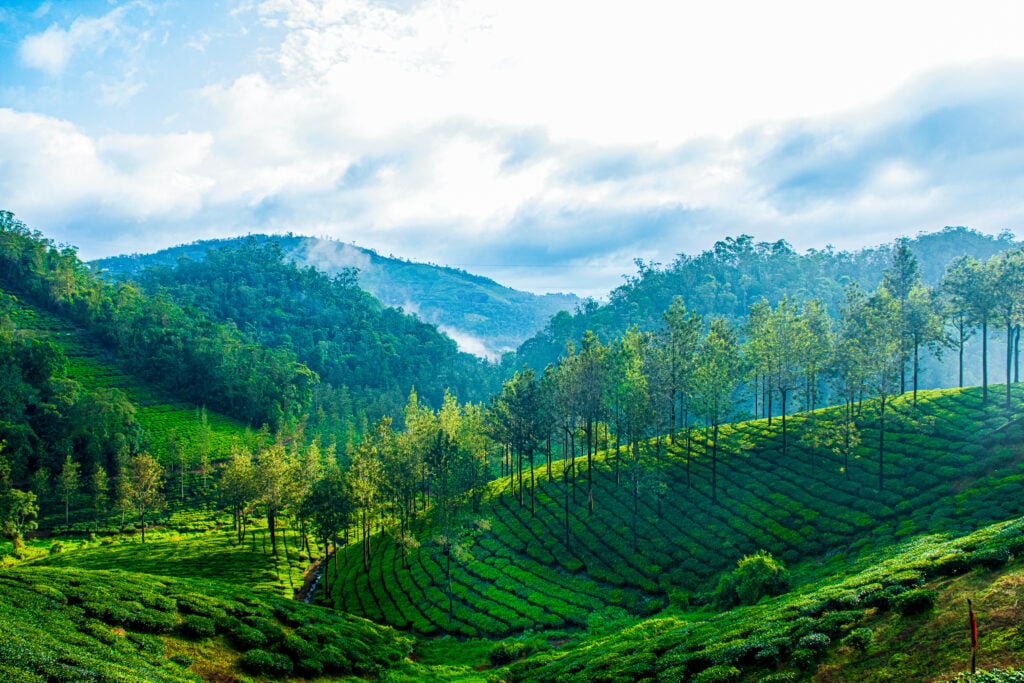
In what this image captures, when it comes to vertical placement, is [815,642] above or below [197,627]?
above

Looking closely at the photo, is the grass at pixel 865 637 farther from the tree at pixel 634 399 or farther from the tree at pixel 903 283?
the tree at pixel 903 283

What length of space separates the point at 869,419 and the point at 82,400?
13549 cm

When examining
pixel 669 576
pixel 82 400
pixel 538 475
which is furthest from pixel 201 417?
pixel 669 576

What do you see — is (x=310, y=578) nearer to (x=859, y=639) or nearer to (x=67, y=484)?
(x=67, y=484)

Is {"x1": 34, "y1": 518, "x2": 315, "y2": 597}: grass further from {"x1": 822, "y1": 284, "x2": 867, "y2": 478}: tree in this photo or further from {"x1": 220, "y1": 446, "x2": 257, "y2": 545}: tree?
{"x1": 822, "y1": 284, "x2": 867, "y2": 478}: tree

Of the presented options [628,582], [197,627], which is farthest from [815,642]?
[628,582]

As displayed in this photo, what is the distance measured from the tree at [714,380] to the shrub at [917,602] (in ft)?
118

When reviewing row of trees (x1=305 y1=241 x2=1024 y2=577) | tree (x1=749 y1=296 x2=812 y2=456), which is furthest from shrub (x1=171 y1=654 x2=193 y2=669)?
tree (x1=749 y1=296 x2=812 y2=456)

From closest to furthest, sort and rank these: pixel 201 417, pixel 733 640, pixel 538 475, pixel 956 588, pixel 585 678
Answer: pixel 956 588
pixel 733 640
pixel 585 678
pixel 538 475
pixel 201 417

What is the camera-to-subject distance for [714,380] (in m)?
62.4

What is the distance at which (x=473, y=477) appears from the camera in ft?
198

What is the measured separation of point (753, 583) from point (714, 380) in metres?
30.8

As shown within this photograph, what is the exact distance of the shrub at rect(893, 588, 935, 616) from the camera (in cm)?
1814

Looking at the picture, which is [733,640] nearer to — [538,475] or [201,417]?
Result: [538,475]
